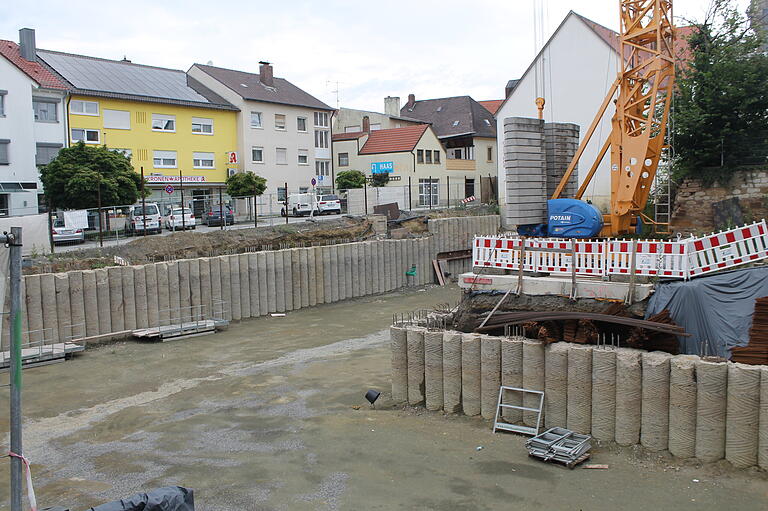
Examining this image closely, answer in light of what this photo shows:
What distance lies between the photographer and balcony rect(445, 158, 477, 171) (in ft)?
186

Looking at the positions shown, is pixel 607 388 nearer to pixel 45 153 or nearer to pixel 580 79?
pixel 580 79

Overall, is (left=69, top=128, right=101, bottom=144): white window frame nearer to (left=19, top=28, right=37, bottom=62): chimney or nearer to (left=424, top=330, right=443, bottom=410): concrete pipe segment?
(left=19, top=28, right=37, bottom=62): chimney

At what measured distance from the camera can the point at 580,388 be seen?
10969 millimetres

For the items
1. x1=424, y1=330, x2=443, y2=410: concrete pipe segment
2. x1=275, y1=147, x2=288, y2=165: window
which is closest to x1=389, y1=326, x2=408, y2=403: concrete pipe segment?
x1=424, y1=330, x2=443, y2=410: concrete pipe segment

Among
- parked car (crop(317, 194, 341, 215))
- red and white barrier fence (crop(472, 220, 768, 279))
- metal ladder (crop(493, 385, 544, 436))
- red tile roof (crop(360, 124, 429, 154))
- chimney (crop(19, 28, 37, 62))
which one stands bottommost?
metal ladder (crop(493, 385, 544, 436))

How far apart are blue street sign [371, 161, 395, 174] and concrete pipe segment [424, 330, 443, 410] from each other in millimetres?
40094

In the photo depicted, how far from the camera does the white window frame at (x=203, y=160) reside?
1767 inches

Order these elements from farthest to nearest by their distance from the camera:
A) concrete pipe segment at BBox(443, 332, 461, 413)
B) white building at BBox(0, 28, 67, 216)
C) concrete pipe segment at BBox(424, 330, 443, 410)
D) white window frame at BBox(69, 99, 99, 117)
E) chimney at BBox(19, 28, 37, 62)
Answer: chimney at BBox(19, 28, 37, 62), white window frame at BBox(69, 99, 99, 117), white building at BBox(0, 28, 67, 216), concrete pipe segment at BBox(424, 330, 443, 410), concrete pipe segment at BBox(443, 332, 461, 413)

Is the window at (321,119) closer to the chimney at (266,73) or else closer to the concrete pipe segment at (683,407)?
the chimney at (266,73)

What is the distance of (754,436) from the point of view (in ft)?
31.3

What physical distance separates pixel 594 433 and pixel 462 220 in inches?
915

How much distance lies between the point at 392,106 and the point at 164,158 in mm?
26628

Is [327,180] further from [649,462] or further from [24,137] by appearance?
[649,462]

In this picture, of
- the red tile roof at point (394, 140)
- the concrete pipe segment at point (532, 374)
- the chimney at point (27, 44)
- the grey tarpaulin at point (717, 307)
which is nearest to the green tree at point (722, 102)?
the grey tarpaulin at point (717, 307)
